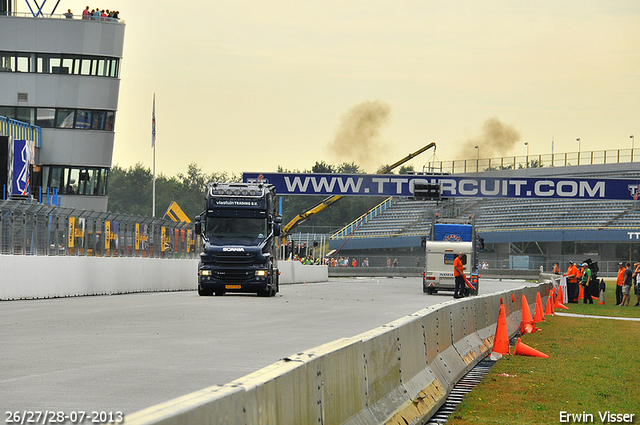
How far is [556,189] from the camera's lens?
182 feet

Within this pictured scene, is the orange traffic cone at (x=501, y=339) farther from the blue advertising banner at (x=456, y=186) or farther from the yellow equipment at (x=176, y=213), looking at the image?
the blue advertising banner at (x=456, y=186)

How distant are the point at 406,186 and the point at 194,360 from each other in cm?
4440

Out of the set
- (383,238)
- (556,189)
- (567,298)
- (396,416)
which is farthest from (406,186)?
(396,416)

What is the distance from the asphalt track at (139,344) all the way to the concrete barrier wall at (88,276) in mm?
977

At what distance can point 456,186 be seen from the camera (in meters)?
56.2

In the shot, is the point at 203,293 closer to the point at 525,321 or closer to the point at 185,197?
the point at 525,321

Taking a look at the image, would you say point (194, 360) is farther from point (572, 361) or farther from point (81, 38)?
point (81, 38)

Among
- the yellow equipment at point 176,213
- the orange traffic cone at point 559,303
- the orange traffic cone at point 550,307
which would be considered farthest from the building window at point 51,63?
the orange traffic cone at point 550,307

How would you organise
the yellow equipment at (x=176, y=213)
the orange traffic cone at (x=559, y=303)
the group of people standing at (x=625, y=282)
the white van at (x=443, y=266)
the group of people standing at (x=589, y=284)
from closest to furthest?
the orange traffic cone at (x=559, y=303)
the group of people standing at (x=625, y=282)
the group of people standing at (x=589, y=284)
the white van at (x=443, y=266)
the yellow equipment at (x=176, y=213)

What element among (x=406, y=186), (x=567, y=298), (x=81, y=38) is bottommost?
(x=567, y=298)

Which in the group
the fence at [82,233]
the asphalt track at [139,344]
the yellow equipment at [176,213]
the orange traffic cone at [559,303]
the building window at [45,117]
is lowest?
the orange traffic cone at [559,303]

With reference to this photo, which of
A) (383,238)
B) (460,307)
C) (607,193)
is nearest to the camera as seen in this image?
(460,307)

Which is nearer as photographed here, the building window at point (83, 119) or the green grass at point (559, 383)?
the green grass at point (559, 383)

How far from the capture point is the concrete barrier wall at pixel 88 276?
24.2 metres
